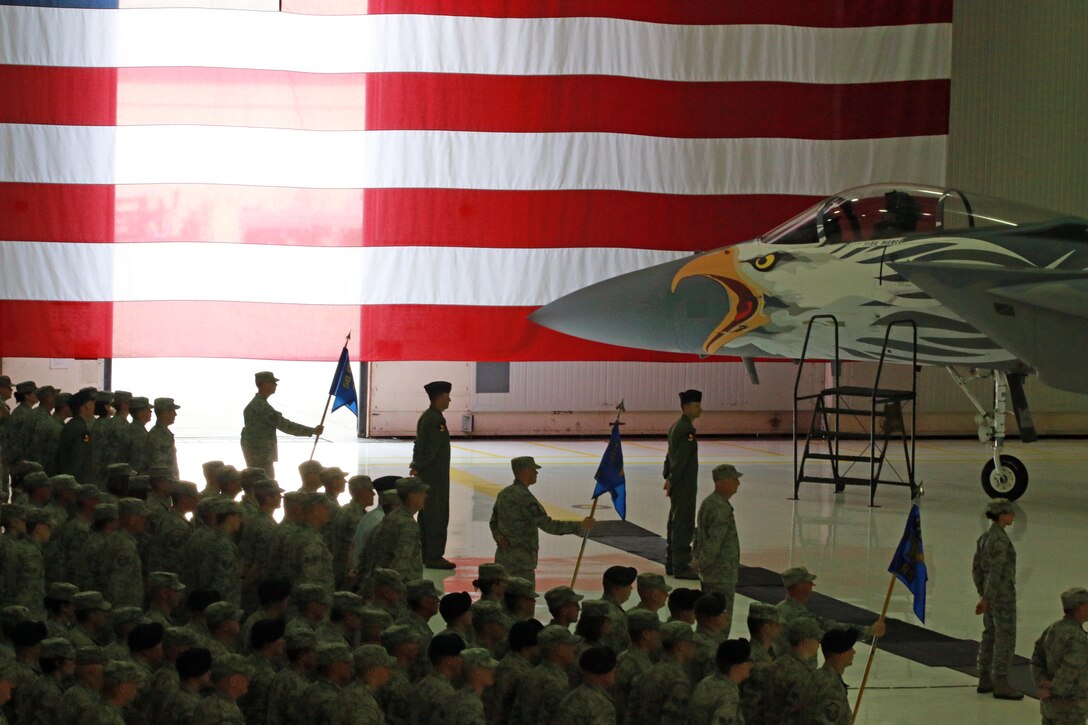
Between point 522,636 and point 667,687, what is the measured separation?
2.17 ft

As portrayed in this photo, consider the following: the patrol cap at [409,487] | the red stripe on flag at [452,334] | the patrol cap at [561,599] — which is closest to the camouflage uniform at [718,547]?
the patrol cap at [409,487]

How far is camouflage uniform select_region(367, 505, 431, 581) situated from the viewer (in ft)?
25.0

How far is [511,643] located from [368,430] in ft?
52.9

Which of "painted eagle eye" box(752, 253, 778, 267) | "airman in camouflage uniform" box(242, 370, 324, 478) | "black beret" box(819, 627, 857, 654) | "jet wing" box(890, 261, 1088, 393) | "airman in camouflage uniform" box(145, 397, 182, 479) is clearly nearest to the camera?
"black beret" box(819, 627, 857, 654)

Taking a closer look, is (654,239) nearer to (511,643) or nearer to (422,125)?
(422,125)

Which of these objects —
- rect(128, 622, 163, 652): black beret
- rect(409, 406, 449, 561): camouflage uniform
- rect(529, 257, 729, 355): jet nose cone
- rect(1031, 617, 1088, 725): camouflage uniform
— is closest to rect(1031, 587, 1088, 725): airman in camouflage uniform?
rect(1031, 617, 1088, 725): camouflage uniform

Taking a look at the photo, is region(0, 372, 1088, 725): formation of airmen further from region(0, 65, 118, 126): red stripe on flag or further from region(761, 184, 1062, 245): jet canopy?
region(0, 65, 118, 126): red stripe on flag

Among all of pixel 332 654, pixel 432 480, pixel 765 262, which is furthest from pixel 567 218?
pixel 332 654

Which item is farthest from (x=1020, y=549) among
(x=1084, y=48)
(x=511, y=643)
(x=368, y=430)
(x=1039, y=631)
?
(x=1084, y=48)

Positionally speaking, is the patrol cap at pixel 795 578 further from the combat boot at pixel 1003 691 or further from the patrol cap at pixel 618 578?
the combat boot at pixel 1003 691

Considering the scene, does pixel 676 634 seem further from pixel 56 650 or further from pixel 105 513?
pixel 105 513

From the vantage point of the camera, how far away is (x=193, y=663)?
5000mm

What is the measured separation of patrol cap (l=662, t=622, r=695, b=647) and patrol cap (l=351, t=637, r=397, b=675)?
119 cm

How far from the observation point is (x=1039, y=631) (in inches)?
355
